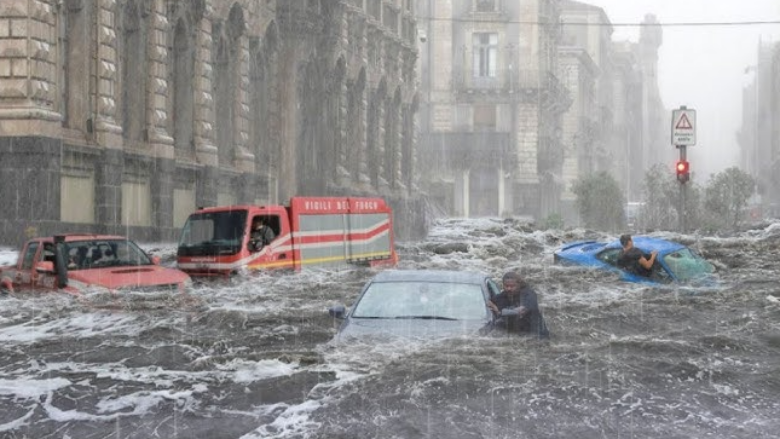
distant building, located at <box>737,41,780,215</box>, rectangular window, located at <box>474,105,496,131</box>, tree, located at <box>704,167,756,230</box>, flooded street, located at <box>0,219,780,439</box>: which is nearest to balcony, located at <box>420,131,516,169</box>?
rectangular window, located at <box>474,105,496,131</box>

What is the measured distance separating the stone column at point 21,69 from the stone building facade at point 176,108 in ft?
→ 0.09

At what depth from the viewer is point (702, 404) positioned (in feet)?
31.2

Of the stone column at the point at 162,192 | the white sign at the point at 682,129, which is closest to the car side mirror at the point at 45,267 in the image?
the stone column at the point at 162,192

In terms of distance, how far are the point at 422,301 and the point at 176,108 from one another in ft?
64.8

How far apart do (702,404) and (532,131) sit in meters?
62.5

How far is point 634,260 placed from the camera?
19578mm

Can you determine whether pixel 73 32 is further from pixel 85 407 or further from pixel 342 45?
pixel 342 45

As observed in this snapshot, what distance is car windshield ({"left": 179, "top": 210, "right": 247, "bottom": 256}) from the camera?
63.3 ft

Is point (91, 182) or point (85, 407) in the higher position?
point (91, 182)

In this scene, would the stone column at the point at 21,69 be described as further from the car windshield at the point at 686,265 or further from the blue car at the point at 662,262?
the car windshield at the point at 686,265

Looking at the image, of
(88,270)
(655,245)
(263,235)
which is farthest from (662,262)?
(88,270)

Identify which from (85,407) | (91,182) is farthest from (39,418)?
(91,182)

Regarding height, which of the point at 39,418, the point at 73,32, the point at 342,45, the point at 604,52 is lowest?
the point at 39,418

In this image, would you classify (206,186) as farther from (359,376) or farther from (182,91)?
(359,376)
